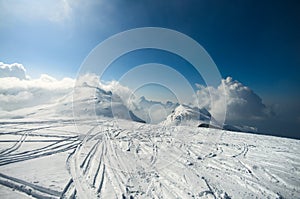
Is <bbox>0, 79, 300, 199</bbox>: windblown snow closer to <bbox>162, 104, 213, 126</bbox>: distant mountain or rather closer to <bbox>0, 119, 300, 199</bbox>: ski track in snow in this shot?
<bbox>0, 119, 300, 199</bbox>: ski track in snow

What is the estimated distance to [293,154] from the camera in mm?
11438

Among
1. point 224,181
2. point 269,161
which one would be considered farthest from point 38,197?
point 269,161

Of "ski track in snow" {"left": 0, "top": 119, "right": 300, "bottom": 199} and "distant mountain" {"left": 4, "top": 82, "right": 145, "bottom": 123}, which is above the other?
"distant mountain" {"left": 4, "top": 82, "right": 145, "bottom": 123}

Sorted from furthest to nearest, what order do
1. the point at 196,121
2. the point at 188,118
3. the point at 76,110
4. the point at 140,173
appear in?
the point at 188,118
the point at 76,110
the point at 196,121
the point at 140,173

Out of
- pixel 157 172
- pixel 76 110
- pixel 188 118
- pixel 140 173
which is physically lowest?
pixel 140 173

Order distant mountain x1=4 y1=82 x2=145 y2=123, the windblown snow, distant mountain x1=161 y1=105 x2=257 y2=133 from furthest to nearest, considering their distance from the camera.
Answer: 1. distant mountain x1=4 y1=82 x2=145 y2=123
2. distant mountain x1=161 y1=105 x2=257 y2=133
3. the windblown snow

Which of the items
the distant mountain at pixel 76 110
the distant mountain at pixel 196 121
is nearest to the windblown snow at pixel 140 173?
the distant mountain at pixel 196 121

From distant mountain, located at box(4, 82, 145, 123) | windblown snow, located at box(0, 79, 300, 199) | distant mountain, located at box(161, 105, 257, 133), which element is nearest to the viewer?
windblown snow, located at box(0, 79, 300, 199)

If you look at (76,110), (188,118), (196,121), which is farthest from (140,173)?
(188,118)

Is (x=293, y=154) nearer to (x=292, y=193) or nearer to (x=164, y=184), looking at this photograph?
(x=292, y=193)

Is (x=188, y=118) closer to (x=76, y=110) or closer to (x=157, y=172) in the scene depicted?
(x=76, y=110)

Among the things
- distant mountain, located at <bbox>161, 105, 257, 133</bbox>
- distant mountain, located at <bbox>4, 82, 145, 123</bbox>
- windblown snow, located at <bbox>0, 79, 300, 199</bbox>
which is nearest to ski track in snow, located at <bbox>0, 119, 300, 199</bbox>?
windblown snow, located at <bbox>0, 79, 300, 199</bbox>

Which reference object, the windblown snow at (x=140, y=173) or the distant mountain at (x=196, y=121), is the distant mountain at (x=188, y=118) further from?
the windblown snow at (x=140, y=173)

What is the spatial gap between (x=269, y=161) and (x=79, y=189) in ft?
34.7
